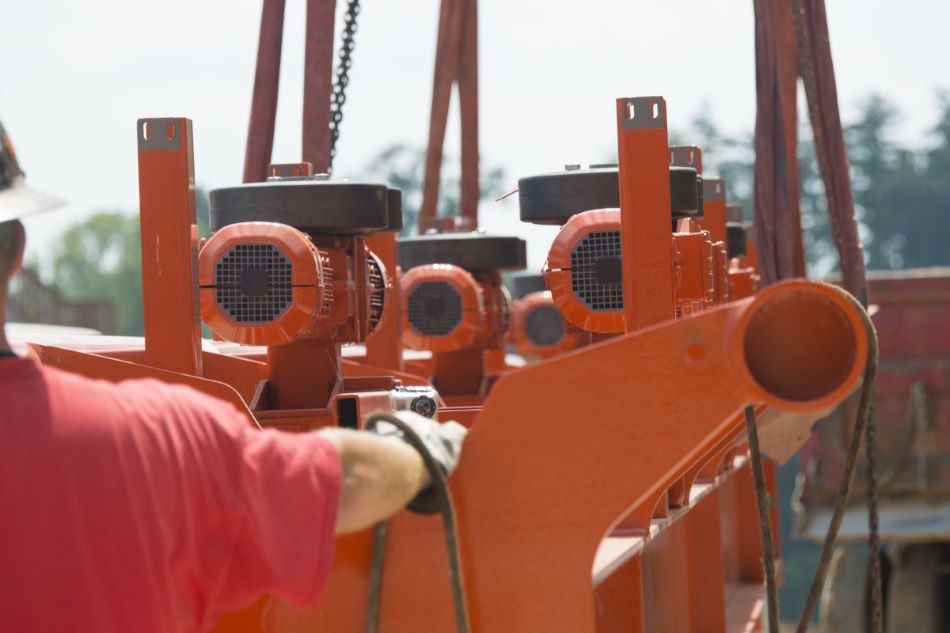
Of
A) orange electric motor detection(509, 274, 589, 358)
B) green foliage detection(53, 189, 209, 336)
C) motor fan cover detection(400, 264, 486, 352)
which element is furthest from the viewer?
green foliage detection(53, 189, 209, 336)

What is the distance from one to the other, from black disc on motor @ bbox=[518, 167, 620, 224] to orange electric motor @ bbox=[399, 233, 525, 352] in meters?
2.86

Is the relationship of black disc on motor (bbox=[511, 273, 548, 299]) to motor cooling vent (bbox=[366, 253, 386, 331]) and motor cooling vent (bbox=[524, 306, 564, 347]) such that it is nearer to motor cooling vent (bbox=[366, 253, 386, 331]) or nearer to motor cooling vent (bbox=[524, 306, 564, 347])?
motor cooling vent (bbox=[524, 306, 564, 347])

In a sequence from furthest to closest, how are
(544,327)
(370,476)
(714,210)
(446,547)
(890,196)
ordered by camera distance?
1. (890,196)
2. (544,327)
3. (714,210)
4. (446,547)
5. (370,476)

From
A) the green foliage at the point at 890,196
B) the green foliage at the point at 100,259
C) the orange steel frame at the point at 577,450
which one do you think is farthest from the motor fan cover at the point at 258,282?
the green foliage at the point at 100,259

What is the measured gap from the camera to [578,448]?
10.2ft

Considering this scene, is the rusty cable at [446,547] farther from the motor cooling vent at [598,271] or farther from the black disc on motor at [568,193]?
the black disc on motor at [568,193]

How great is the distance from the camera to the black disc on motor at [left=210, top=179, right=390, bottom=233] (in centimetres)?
571

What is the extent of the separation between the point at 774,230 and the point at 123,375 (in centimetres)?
403

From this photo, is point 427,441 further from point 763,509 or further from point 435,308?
point 435,308

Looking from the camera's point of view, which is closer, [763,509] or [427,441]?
[427,441]

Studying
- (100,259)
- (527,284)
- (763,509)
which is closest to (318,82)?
(763,509)

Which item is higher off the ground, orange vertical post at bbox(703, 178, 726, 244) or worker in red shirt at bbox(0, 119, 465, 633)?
orange vertical post at bbox(703, 178, 726, 244)

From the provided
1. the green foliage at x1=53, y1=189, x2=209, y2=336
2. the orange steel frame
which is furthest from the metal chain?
the green foliage at x1=53, y1=189, x2=209, y2=336

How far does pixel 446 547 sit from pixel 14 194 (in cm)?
107
